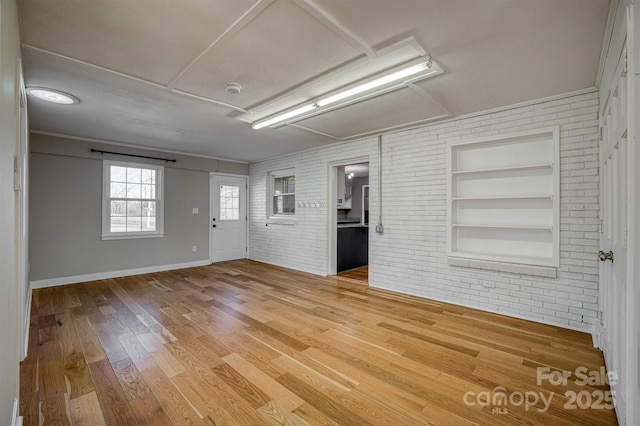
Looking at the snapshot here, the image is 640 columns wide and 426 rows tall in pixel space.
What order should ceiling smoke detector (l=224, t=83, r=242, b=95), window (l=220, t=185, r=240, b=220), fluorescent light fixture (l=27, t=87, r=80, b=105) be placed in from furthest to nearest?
window (l=220, t=185, r=240, b=220), fluorescent light fixture (l=27, t=87, r=80, b=105), ceiling smoke detector (l=224, t=83, r=242, b=95)

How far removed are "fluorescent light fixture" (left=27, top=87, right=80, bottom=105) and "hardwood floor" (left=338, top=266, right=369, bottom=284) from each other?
4.77 m

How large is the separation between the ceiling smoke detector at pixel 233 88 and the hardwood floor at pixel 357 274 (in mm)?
3713

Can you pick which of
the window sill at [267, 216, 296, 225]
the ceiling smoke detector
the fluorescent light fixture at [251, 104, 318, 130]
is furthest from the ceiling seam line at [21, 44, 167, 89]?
the window sill at [267, 216, 296, 225]

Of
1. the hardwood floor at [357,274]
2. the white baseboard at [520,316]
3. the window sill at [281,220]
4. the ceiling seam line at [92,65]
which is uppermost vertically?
the ceiling seam line at [92,65]

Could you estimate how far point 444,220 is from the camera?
404cm

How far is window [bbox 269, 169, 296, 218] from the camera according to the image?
664 centimetres

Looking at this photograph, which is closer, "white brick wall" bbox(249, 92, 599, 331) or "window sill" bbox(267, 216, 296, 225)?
"white brick wall" bbox(249, 92, 599, 331)

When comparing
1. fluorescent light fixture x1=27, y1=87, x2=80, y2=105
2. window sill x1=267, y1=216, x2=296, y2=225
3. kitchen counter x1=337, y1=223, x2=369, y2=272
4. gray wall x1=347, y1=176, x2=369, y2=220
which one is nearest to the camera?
fluorescent light fixture x1=27, y1=87, x2=80, y2=105

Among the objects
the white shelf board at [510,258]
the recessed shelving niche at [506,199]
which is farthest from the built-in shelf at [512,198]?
the white shelf board at [510,258]

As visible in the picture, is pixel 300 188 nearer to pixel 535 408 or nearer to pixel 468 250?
pixel 468 250

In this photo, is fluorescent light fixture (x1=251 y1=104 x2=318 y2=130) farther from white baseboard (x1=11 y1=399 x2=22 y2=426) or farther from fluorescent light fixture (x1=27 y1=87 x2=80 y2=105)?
white baseboard (x1=11 y1=399 x2=22 y2=426)

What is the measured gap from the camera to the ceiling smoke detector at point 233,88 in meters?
2.86

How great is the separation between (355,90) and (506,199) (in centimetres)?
240

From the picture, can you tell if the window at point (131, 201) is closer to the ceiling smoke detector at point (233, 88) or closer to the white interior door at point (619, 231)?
the ceiling smoke detector at point (233, 88)
